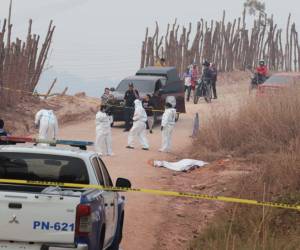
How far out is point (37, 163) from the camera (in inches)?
335

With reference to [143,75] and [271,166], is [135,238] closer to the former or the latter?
[271,166]

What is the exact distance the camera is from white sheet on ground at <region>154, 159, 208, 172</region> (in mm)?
18036

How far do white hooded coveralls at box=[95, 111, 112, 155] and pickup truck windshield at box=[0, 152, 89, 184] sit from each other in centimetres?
1155

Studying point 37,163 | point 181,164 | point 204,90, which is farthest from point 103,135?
point 204,90

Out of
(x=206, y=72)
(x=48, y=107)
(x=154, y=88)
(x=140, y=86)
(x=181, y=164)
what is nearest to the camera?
(x=181, y=164)

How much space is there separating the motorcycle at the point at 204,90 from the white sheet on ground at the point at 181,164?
48.9ft

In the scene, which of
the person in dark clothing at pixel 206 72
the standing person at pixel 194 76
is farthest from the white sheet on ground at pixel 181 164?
the standing person at pixel 194 76

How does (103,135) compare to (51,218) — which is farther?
(103,135)

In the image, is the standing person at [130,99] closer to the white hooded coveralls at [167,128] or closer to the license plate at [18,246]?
the white hooded coveralls at [167,128]

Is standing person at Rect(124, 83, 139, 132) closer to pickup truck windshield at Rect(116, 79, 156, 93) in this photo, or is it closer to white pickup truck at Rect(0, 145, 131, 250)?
pickup truck windshield at Rect(116, 79, 156, 93)

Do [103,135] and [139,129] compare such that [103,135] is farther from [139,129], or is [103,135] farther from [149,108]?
[149,108]

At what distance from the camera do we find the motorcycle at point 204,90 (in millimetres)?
33438

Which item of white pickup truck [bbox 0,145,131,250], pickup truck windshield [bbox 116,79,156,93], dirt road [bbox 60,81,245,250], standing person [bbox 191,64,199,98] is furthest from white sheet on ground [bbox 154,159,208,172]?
standing person [bbox 191,64,199,98]

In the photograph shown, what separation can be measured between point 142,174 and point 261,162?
264cm
